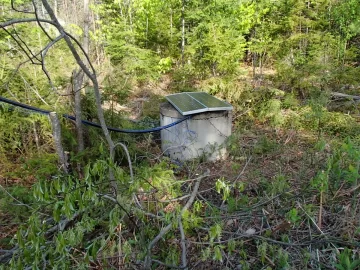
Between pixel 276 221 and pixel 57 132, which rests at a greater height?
pixel 57 132

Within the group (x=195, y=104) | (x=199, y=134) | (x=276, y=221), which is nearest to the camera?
(x=276, y=221)

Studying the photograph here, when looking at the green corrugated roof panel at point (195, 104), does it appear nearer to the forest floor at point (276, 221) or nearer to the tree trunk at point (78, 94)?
the forest floor at point (276, 221)

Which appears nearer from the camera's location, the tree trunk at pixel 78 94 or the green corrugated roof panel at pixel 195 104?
the tree trunk at pixel 78 94

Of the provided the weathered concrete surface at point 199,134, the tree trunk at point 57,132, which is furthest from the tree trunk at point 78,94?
the weathered concrete surface at point 199,134

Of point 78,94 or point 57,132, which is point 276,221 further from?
point 78,94

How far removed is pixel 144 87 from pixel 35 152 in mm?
6798

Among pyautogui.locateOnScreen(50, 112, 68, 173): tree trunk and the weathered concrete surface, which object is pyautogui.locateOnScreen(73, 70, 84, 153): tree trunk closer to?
pyautogui.locateOnScreen(50, 112, 68, 173): tree trunk

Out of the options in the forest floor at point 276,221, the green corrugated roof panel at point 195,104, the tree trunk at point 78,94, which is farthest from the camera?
the green corrugated roof panel at point 195,104

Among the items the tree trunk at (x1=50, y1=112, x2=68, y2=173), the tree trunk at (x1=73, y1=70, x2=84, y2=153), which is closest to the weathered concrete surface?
the tree trunk at (x1=73, y1=70, x2=84, y2=153)

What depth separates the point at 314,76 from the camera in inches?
268

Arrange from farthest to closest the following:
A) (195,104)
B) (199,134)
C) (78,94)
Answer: (195,104), (199,134), (78,94)

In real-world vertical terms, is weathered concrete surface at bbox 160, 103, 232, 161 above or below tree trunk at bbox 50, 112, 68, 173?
below

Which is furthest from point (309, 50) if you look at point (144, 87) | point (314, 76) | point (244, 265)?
point (244, 265)

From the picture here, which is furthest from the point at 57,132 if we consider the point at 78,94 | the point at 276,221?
the point at 276,221
